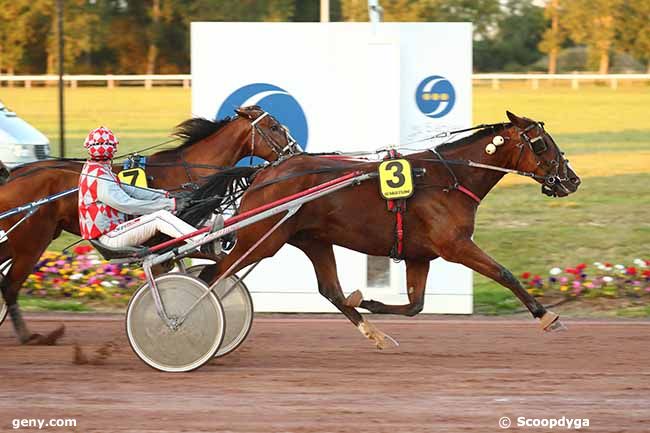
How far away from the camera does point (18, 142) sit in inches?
540

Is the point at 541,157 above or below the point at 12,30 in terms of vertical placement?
below

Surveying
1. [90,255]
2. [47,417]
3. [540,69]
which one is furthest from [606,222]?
[540,69]

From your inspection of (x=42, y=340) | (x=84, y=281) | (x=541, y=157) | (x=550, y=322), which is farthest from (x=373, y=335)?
(x=84, y=281)

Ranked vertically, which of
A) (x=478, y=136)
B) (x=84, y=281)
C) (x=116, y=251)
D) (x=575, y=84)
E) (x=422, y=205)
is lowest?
(x=84, y=281)

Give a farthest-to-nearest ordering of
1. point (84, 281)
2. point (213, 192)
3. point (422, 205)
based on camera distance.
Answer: point (84, 281)
point (213, 192)
point (422, 205)

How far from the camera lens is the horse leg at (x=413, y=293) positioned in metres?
8.12

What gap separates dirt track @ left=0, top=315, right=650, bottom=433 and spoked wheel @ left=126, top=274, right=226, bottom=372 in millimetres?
124

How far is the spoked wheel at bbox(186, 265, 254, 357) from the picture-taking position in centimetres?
817

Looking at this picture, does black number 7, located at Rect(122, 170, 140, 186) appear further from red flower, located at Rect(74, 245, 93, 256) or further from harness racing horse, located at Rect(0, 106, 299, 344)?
red flower, located at Rect(74, 245, 93, 256)

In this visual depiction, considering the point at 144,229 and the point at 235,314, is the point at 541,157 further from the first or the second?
the point at 144,229

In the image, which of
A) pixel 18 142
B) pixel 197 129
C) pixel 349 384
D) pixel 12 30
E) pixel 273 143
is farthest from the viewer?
pixel 12 30

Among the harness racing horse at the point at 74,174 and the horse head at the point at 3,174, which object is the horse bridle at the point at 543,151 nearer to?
the harness racing horse at the point at 74,174

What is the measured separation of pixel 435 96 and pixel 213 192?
2783 mm

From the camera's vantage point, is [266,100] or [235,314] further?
[266,100]
